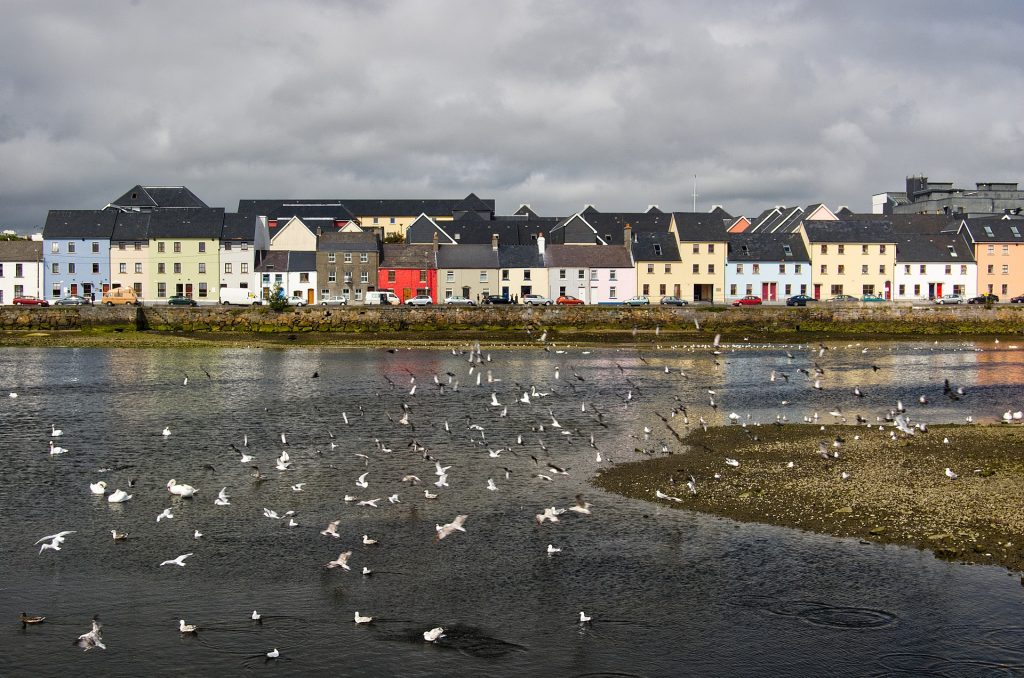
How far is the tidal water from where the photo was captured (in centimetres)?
1514

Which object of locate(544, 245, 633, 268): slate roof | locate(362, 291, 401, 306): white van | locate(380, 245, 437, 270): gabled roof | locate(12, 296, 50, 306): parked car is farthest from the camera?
locate(380, 245, 437, 270): gabled roof

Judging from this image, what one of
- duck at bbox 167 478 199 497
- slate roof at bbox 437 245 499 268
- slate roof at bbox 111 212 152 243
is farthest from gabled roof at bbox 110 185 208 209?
duck at bbox 167 478 199 497

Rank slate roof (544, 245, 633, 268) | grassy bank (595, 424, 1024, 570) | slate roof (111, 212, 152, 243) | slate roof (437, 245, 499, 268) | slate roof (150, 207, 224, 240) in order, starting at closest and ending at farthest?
1. grassy bank (595, 424, 1024, 570)
2. slate roof (544, 245, 633, 268)
3. slate roof (437, 245, 499, 268)
4. slate roof (150, 207, 224, 240)
5. slate roof (111, 212, 152, 243)

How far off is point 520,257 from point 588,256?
7262 mm

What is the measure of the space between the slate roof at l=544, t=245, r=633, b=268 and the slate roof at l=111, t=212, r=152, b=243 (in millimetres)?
43143

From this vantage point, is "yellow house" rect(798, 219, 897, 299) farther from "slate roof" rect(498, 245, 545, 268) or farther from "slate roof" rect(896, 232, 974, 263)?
"slate roof" rect(498, 245, 545, 268)

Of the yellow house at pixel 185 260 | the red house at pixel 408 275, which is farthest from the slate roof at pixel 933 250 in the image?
the yellow house at pixel 185 260

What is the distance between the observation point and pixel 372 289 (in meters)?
106

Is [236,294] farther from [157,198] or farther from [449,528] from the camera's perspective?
[449,528]

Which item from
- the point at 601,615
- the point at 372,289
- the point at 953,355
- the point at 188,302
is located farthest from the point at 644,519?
the point at 372,289

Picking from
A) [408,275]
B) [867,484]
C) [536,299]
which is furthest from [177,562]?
[408,275]

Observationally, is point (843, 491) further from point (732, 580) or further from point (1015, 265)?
point (1015, 265)

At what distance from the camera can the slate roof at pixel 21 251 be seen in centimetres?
10406

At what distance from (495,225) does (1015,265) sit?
6079 centimetres
